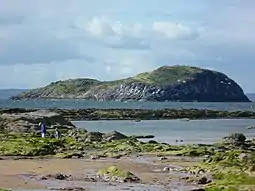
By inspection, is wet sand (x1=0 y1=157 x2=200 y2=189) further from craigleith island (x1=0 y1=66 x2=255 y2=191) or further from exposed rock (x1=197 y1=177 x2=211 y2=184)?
exposed rock (x1=197 y1=177 x2=211 y2=184)

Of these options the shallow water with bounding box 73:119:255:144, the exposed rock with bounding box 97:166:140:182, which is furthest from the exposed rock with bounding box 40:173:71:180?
the shallow water with bounding box 73:119:255:144

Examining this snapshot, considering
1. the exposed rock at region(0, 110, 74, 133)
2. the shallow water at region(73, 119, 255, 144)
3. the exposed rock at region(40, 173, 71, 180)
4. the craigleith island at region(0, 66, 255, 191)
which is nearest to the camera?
the craigleith island at region(0, 66, 255, 191)

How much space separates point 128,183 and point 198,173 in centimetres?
606

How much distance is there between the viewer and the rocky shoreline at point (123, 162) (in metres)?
31.1

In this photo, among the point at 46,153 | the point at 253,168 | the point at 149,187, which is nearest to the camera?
the point at 149,187

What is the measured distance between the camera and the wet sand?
31.5 meters

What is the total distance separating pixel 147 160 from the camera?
44.0 m

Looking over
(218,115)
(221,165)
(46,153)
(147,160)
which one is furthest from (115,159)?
(218,115)

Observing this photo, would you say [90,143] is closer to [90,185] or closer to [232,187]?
[90,185]

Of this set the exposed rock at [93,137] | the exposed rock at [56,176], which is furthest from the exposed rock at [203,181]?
the exposed rock at [93,137]

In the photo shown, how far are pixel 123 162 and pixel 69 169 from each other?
214 inches

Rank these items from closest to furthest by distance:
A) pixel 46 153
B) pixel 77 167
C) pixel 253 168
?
pixel 253 168 < pixel 77 167 < pixel 46 153

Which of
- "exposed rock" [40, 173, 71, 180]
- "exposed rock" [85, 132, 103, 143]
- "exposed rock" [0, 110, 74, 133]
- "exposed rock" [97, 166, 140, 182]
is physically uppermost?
"exposed rock" [0, 110, 74, 133]

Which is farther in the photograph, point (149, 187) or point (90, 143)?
point (90, 143)
